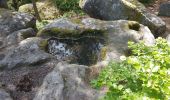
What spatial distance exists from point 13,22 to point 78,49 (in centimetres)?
307

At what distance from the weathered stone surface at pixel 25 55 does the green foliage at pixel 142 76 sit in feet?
15.1

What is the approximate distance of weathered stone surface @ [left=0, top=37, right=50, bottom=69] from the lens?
30.7 feet

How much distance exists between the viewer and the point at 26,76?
29.6 feet

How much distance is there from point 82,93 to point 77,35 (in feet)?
10.3

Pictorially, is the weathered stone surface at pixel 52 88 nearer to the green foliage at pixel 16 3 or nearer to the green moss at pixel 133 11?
the green moss at pixel 133 11

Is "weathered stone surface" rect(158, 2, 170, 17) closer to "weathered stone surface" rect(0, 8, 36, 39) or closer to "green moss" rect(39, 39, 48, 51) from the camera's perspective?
"weathered stone surface" rect(0, 8, 36, 39)

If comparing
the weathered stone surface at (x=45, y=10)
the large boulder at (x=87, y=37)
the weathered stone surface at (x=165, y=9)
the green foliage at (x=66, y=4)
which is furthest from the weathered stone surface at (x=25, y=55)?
the green foliage at (x=66, y=4)

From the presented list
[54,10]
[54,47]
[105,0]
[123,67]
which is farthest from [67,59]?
[54,10]

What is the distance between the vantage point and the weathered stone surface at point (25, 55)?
9.35 meters

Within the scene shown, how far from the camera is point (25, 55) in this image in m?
9.55

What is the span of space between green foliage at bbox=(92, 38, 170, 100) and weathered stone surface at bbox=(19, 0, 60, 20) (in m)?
12.2

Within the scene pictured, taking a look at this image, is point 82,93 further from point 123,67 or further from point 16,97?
point 123,67

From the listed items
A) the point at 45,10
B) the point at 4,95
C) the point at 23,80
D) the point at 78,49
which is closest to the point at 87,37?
the point at 78,49

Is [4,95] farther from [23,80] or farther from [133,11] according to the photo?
[133,11]
